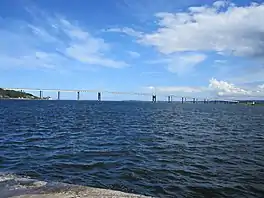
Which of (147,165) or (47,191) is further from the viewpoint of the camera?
(147,165)

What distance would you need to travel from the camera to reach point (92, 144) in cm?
2805

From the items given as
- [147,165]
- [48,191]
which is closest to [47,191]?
[48,191]

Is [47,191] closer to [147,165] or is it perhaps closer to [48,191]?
[48,191]

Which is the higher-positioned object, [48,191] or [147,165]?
[48,191]

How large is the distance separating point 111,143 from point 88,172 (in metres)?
11.2

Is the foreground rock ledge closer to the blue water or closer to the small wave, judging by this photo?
the small wave

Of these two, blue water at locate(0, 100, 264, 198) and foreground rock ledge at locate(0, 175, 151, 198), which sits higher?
foreground rock ledge at locate(0, 175, 151, 198)

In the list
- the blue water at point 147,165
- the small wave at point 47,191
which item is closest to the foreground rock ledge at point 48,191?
the small wave at point 47,191

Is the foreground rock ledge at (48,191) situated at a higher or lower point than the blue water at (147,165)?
higher

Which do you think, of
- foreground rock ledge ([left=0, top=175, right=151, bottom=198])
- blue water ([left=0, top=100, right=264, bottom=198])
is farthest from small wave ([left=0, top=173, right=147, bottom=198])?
blue water ([left=0, top=100, right=264, bottom=198])

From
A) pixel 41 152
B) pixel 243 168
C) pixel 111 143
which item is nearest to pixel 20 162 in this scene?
pixel 41 152

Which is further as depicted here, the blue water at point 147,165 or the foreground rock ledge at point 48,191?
the blue water at point 147,165

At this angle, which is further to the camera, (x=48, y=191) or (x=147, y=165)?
(x=147, y=165)

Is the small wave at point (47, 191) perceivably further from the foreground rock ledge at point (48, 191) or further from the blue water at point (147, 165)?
the blue water at point (147, 165)
